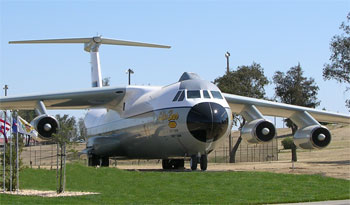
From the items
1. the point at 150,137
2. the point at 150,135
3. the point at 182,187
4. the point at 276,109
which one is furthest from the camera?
the point at 276,109

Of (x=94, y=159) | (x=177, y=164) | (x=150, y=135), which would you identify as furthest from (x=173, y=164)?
(x=150, y=135)

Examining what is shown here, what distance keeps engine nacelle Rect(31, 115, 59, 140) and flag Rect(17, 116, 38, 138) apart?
0.78 feet

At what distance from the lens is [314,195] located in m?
14.7

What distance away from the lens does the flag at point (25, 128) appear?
19.2m

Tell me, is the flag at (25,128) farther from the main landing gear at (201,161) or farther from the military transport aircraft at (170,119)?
the main landing gear at (201,161)

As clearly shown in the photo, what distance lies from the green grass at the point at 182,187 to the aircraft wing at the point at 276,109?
853 cm

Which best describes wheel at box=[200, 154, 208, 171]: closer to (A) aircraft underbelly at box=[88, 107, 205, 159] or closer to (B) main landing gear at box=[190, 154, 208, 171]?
(B) main landing gear at box=[190, 154, 208, 171]

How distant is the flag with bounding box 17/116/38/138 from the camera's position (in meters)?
19.2

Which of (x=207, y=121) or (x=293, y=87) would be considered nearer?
(x=207, y=121)

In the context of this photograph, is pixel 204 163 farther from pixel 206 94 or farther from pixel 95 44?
pixel 95 44

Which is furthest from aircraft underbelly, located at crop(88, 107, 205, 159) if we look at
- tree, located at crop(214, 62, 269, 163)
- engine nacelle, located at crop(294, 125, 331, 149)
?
tree, located at crop(214, 62, 269, 163)

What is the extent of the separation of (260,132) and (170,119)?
3.93 metres

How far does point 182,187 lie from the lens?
1622 cm

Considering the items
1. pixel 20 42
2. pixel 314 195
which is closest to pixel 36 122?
pixel 20 42
